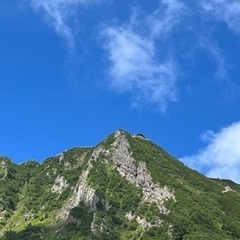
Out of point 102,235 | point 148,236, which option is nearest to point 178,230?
point 148,236

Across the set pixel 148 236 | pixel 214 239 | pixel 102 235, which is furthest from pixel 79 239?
pixel 214 239

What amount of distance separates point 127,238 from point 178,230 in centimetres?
1899

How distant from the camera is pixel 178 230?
19088 centimetres

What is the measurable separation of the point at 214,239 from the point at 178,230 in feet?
40.5

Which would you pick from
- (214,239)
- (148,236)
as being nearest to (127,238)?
(148,236)

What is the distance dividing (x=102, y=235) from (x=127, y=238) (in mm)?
8974

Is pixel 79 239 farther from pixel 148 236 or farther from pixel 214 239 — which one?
pixel 214 239

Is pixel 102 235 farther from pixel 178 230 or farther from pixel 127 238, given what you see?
pixel 178 230

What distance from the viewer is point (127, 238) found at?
650 feet

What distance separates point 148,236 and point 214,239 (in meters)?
22.2

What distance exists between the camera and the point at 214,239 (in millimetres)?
189875

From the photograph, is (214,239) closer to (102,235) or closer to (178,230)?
(178,230)

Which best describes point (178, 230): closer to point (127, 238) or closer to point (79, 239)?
point (127, 238)

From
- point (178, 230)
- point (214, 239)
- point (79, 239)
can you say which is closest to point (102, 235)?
point (79, 239)
